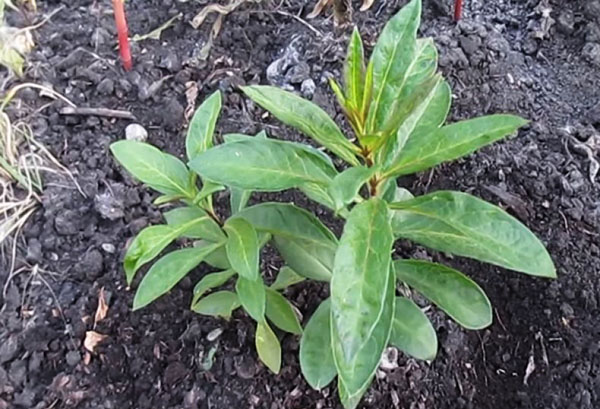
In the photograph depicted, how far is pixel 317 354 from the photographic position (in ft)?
4.19

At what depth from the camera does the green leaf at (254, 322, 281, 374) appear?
4.62 ft

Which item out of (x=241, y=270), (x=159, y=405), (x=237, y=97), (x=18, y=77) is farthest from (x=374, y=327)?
(x=18, y=77)

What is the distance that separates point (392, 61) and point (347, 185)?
0.23 m

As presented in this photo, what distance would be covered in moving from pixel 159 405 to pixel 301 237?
43 cm

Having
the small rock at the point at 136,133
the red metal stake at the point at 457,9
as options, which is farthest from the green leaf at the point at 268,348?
the red metal stake at the point at 457,9

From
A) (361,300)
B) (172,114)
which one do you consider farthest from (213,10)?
(361,300)

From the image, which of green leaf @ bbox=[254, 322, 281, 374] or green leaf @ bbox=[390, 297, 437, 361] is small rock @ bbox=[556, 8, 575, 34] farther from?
green leaf @ bbox=[254, 322, 281, 374]

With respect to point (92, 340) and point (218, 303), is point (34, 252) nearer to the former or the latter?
point (92, 340)

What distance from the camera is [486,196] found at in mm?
1680

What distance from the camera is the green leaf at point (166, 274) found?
48.0 inches

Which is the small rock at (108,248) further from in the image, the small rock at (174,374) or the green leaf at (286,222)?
the green leaf at (286,222)

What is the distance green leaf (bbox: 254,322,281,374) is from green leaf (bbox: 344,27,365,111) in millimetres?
469

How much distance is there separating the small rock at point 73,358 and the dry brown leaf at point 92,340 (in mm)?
23

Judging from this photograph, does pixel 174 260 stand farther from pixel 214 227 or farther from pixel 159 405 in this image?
pixel 159 405
